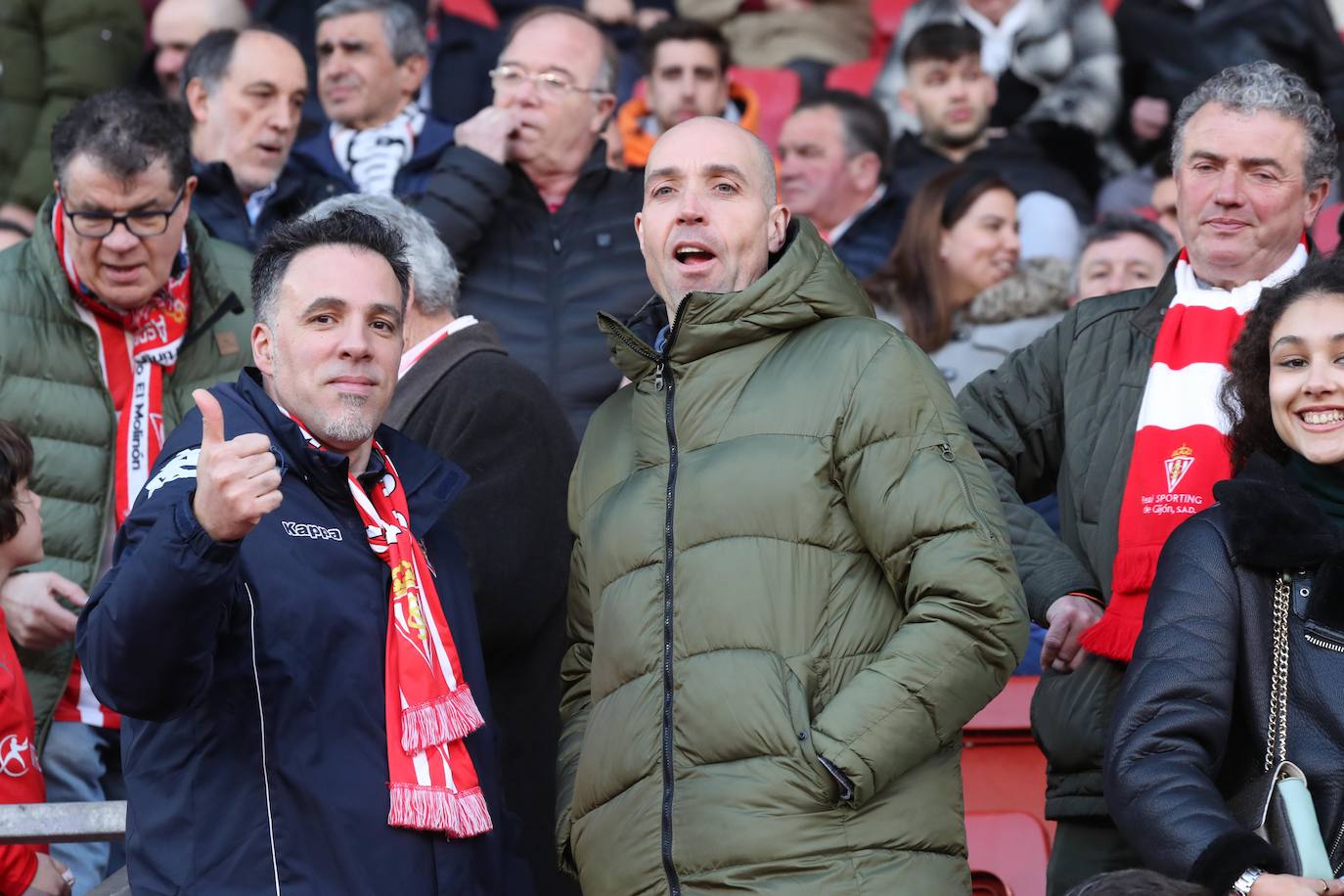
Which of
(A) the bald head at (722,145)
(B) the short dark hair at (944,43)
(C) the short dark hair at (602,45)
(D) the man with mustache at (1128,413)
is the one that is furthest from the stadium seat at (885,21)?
(A) the bald head at (722,145)

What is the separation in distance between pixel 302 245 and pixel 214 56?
3220 millimetres

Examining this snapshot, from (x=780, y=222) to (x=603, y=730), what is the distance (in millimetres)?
1117

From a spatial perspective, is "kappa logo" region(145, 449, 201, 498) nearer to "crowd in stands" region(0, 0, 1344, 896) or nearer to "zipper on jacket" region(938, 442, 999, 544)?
"crowd in stands" region(0, 0, 1344, 896)

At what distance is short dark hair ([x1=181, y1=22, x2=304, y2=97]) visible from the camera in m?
6.90

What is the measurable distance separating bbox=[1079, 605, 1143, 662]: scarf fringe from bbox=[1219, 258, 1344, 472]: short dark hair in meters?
0.39

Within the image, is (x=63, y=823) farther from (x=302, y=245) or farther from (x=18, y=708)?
(x=302, y=245)

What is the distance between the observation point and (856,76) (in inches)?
383

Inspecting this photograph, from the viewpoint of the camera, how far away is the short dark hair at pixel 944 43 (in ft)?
28.5

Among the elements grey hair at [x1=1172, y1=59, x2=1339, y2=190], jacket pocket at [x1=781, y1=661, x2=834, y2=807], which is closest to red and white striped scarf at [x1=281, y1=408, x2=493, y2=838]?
jacket pocket at [x1=781, y1=661, x2=834, y2=807]

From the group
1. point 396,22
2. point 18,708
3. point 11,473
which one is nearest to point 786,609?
point 18,708

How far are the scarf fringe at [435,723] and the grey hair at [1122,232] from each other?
4016 millimetres

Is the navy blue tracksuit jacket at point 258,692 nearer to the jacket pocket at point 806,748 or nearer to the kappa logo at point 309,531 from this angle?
the kappa logo at point 309,531

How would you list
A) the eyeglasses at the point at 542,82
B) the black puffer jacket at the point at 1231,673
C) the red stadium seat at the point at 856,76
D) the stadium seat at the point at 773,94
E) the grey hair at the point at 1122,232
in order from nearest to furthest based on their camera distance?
the black puffer jacket at the point at 1231,673 < the eyeglasses at the point at 542,82 < the grey hair at the point at 1122,232 < the stadium seat at the point at 773,94 < the red stadium seat at the point at 856,76

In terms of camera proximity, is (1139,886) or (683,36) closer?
(1139,886)
